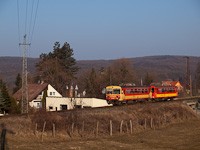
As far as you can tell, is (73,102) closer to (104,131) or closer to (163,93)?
(163,93)

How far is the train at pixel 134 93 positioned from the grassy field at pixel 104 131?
3.22 metres

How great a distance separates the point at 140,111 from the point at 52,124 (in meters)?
15.5

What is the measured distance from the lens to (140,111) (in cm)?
4806

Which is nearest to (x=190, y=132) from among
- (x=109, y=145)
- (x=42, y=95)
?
(x=109, y=145)

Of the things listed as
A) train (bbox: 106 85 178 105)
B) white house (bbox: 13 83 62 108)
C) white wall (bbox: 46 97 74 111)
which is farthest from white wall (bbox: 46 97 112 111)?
train (bbox: 106 85 178 105)

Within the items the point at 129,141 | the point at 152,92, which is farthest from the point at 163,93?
the point at 129,141

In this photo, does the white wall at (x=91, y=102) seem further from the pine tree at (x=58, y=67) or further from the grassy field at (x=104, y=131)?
the pine tree at (x=58, y=67)

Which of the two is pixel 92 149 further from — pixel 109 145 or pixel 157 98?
pixel 157 98

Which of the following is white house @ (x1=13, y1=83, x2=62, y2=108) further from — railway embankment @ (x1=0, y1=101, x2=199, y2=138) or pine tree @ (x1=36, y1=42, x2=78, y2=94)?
railway embankment @ (x1=0, y1=101, x2=199, y2=138)

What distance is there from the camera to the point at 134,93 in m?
53.7

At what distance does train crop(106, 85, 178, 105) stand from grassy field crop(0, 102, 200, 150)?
3219mm

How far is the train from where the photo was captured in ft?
170

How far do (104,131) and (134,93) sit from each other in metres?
16.6

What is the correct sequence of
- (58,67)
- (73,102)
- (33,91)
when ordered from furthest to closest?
(58,67) → (33,91) → (73,102)
